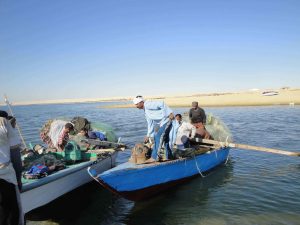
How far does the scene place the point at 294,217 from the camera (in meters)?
7.58

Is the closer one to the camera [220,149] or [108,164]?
[108,164]

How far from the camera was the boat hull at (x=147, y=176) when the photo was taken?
7664 millimetres

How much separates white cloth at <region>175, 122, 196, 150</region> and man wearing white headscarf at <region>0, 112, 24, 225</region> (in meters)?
6.81

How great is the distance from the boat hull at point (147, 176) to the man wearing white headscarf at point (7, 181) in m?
2.66

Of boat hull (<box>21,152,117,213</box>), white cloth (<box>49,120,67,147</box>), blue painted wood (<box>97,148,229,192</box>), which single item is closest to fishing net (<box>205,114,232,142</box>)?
blue painted wood (<box>97,148,229,192</box>)

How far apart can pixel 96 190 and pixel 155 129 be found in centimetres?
308

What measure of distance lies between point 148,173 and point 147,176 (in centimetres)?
9

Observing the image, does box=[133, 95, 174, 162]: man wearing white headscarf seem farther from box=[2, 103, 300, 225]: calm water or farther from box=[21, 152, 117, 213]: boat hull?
box=[21, 152, 117, 213]: boat hull

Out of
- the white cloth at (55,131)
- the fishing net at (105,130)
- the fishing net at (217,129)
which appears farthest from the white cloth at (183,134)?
the white cloth at (55,131)

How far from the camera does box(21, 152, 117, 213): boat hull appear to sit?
6.95m

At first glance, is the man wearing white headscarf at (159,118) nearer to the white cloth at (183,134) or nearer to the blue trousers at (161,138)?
the blue trousers at (161,138)

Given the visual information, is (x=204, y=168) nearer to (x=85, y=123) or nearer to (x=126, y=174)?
(x=126, y=174)

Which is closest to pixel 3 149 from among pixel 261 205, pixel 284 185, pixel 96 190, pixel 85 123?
pixel 96 190

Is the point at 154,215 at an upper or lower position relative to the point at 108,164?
lower
